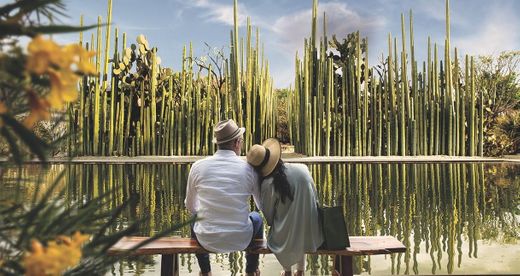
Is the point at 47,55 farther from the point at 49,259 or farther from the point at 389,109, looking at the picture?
the point at 389,109

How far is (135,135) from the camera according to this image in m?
14.1

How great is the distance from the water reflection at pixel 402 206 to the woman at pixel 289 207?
2.02ft

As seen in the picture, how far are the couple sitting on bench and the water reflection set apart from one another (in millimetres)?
369

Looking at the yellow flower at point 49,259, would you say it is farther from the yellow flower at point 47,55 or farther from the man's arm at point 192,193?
the man's arm at point 192,193

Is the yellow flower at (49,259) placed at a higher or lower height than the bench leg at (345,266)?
higher

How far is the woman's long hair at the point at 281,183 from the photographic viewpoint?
2531 millimetres

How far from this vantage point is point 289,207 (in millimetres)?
2553

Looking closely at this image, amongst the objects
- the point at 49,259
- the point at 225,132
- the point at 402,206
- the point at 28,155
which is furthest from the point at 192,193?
the point at 402,206

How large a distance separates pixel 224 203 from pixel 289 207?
0.28 meters

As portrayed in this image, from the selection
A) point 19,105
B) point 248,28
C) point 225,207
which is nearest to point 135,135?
point 248,28

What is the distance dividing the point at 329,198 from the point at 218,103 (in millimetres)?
8077

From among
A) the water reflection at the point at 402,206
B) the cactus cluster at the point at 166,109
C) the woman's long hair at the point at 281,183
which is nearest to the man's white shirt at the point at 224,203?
the woman's long hair at the point at 281,183

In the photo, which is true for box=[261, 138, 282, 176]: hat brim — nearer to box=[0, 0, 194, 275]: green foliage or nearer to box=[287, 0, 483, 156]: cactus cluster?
box=[0, 0, 194, 275]: green foliage

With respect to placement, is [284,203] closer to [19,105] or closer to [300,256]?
[300,256]
